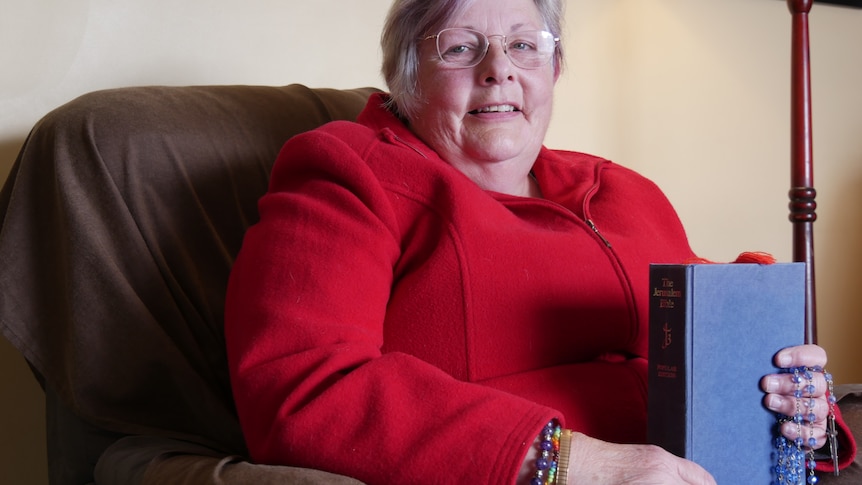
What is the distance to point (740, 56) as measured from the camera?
7.86 ft

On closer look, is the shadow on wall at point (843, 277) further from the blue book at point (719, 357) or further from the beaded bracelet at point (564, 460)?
the beaded bracelet at point (564, 460)

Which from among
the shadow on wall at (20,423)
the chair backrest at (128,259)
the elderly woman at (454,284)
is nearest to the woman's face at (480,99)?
the elderly woman at (454,284)

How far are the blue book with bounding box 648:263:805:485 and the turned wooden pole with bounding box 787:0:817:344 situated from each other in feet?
3.07

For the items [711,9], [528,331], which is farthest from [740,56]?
[528,331]

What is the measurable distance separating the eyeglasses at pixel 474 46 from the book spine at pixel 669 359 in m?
0.46

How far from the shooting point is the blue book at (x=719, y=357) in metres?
0.89

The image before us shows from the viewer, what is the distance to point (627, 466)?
86 centimetres

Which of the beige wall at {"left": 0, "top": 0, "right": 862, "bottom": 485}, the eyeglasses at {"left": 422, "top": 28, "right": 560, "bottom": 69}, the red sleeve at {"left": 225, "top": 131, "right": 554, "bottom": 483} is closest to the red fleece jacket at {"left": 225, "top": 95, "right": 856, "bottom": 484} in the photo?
the red sleeve at {"left": 225, "top": 131, "right": 554, "bottom": 483}

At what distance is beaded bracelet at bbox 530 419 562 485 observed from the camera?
85cm

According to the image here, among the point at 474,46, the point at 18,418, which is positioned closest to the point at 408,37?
the point at 474,46

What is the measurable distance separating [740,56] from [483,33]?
4.70 ft

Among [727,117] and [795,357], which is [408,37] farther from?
[727,117]

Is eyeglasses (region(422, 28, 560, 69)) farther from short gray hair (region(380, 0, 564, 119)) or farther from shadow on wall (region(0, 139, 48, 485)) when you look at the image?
shadow on wall (region(0, 139, 48, 485))

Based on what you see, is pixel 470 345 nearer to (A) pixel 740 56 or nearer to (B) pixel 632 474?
(B) pixel 632 474
